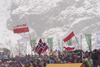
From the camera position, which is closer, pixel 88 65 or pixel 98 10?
pixel 88 65

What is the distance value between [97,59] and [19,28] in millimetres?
10716

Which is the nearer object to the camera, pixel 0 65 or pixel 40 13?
pixel 0 65

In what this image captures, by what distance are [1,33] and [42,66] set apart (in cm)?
11755

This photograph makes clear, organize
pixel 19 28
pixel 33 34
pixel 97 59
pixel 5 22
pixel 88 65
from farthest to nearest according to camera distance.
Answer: pixel 5 22
pixel 33 34
pixel 19 28
pixel 97 59
pixel 88 65

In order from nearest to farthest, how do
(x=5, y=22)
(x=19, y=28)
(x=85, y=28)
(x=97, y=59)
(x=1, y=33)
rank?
(x=97, y=59)
(x=19, y=28)
(x=85, y=28)
(x=1, y=33)
(x=5, y=22)

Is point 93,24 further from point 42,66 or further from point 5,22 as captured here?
point 42,66

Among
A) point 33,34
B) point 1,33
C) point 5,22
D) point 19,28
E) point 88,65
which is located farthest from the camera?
point 5,22

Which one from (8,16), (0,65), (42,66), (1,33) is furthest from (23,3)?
(42,66)

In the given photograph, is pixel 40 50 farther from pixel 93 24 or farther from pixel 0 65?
pixel 93 24

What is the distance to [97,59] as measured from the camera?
487 inches

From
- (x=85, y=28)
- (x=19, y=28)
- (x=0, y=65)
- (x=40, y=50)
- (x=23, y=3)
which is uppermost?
(x=23, y=3)

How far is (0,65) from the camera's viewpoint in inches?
867

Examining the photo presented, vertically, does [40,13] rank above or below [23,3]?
below

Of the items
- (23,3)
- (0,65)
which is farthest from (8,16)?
(0,65)
